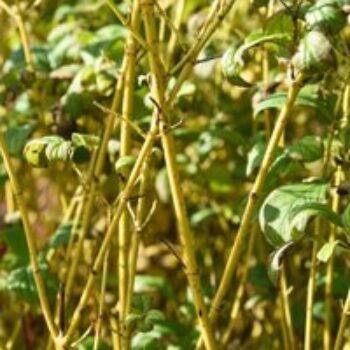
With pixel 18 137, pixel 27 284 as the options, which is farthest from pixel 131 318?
pixel 18 137

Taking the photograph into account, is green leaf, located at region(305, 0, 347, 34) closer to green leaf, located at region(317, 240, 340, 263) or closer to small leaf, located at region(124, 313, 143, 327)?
green leaf, located at region(317, 240, 340, 263)

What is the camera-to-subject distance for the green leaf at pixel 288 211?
1010 millimetres

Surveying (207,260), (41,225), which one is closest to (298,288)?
(207,260)

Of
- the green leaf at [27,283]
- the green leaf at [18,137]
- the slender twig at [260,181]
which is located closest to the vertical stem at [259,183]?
the slender twig at [260,181]

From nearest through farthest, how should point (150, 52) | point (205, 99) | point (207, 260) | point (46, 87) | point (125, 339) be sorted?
point (150, 52) < point (125, 339) < point (46, 87) < point (207, 260) < point (205, 99)

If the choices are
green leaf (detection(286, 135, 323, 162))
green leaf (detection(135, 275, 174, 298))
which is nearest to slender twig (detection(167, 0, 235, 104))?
green leaf (detection(286, 135, 323, 162))

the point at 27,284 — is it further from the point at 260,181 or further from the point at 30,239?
the point at 260,181

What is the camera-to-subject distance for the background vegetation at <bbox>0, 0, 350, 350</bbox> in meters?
1.01

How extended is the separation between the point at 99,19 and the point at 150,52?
41.0 inches

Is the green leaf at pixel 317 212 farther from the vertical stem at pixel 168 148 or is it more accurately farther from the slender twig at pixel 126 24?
the slender twig at pixel 126 24

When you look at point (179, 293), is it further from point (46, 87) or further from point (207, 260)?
point (46, 87)

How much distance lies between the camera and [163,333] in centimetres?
138

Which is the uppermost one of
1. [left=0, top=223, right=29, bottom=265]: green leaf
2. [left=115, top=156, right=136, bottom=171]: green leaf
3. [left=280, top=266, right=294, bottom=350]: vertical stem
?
[left=115, top=156, right=136, bottom=171]: green leaf

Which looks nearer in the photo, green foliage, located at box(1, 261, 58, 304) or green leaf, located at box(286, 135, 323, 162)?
green leaf, located at box(286, 135, 323, 162)
